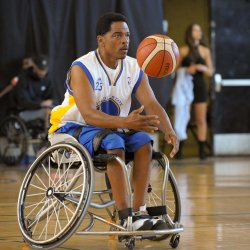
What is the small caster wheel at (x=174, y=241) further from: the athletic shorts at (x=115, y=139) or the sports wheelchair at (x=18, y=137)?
the sports wheelchair at (x=18, y=137)

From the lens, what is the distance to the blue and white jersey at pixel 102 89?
460 cm

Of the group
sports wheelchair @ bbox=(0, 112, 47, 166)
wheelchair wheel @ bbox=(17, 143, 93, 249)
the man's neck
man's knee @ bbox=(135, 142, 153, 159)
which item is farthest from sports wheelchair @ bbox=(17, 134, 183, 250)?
sports wheelchair @ bbox=(0, 112, 47, 166)

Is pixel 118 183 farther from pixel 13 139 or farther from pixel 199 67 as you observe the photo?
pixel 199 67

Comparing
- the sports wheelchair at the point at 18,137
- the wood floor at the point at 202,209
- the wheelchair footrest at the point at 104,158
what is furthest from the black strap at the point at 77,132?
the sports wheelchair at the point at 18,137

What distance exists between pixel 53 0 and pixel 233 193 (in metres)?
4.17

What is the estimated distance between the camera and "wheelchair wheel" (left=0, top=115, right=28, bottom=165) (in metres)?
9.87

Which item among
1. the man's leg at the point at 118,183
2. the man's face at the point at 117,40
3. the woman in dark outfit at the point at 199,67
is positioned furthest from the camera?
the woman in dark outfit at the point at 199,67

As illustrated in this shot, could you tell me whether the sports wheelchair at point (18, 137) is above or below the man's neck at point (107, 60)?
below

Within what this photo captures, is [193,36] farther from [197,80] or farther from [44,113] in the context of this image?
[44,113]

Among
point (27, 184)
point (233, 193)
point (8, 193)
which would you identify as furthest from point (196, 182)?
point (27, 184)

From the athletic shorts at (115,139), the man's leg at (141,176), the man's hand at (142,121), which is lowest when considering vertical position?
the man's leg at (141,176)

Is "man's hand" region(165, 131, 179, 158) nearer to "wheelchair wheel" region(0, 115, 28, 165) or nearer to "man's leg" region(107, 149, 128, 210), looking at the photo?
"man's leg" region(107, 149, 128, 210)

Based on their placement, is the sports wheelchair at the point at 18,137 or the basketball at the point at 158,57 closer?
the basketball at the point at 158,57

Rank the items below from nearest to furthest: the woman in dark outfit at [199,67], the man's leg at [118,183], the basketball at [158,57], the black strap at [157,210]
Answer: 1. the man's leg at [118,183]
2. the black strap at [157,210]
3. the basketball at [158,57]
4. the woman in dark outfit at [199,67]
